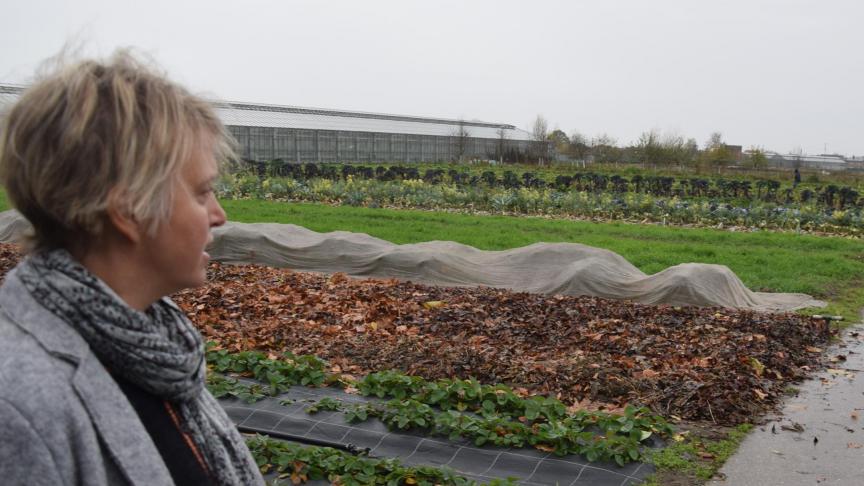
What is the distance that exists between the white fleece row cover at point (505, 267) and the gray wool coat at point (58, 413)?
846 centimetres

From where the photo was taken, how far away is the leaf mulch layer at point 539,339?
6168 mm

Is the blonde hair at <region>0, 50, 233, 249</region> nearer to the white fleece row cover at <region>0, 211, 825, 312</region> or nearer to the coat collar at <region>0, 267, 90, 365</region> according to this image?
the coat collar at <region>0, 267, 90, 365</region>

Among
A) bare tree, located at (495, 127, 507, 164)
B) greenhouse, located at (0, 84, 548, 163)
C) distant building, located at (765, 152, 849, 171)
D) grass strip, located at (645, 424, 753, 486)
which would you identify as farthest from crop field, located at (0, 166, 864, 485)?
distant building, located at (765, 152, 849, 171)

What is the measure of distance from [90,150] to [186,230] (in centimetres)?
19

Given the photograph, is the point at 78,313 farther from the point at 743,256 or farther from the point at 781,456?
the point at 743,256

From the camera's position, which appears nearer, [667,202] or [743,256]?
[743,256]

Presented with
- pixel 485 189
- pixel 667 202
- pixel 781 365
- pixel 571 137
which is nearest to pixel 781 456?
pixel 781 365

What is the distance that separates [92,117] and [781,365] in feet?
21.9

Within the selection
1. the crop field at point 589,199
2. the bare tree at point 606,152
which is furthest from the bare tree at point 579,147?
the crop field at point 589,199

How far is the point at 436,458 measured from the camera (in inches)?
190

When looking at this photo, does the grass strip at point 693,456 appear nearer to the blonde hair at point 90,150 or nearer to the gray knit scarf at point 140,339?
the gray knit scarf at point 140,339

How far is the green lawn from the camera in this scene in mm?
11203

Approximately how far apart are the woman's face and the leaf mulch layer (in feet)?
16.0

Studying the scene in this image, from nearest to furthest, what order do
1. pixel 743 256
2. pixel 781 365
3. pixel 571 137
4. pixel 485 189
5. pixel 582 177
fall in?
1. pixel 781 365
2. pixel 743 256
3. pixel 485 189
4. pixel 582 177
5. pixel 571 137
